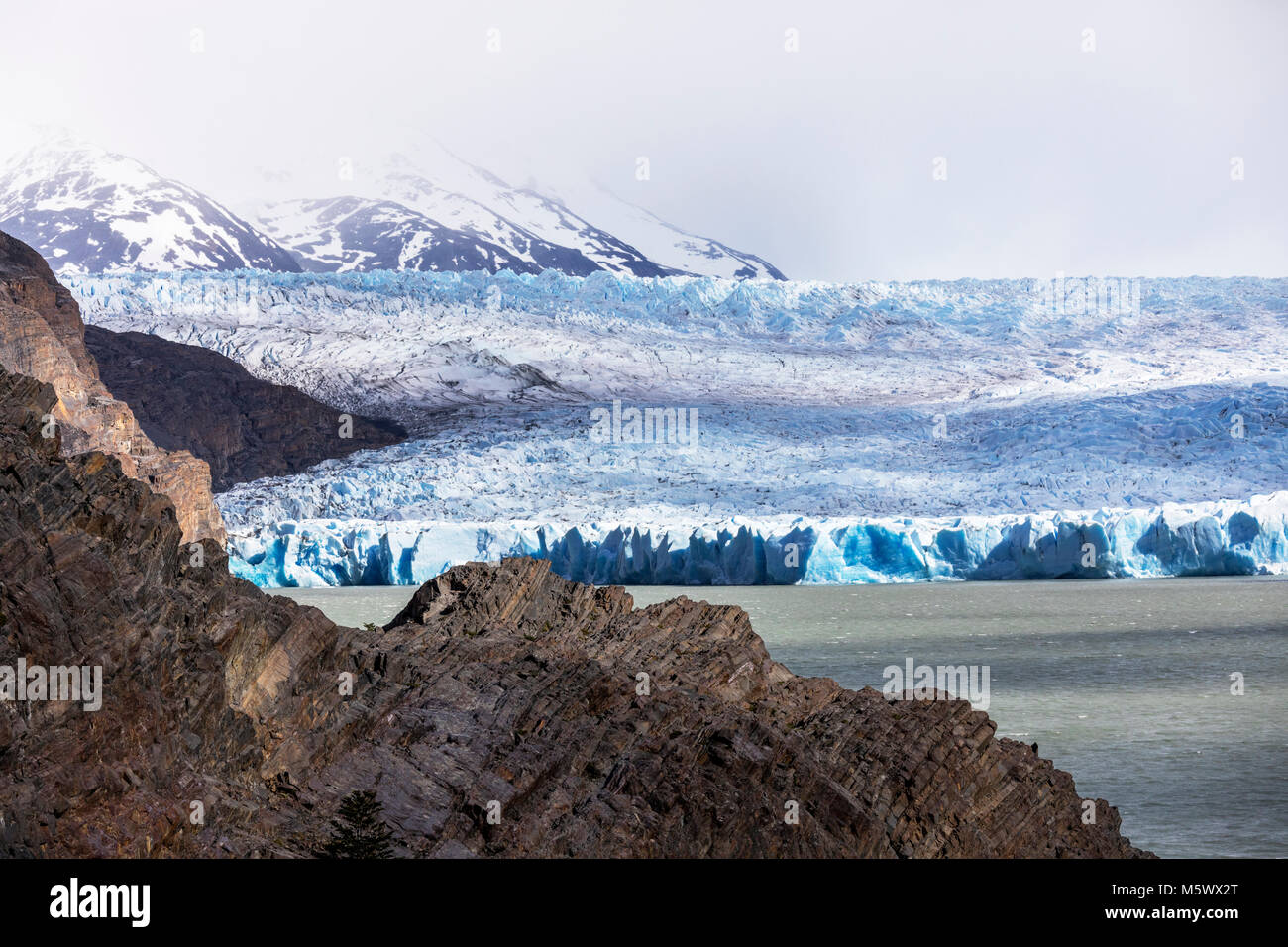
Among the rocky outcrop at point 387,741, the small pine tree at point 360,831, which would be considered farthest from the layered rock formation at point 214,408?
the small pine tree at point 360,831

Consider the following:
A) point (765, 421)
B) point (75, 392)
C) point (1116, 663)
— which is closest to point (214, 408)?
point (75, 392)

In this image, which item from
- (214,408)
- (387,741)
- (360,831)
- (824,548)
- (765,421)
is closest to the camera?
(360,831)

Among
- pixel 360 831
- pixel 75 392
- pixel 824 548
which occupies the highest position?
pixel 75 392

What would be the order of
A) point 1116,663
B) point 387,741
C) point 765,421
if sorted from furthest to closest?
1. point 765,421
2. point 1116,663
3. point 387,741

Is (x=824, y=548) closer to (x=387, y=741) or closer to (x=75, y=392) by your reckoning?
(x=75, y=392)

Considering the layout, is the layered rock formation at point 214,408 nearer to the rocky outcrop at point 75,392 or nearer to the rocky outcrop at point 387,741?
the rocky outcrop at point 75,392
